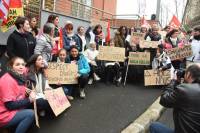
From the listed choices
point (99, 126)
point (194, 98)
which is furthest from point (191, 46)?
point (194, 98)

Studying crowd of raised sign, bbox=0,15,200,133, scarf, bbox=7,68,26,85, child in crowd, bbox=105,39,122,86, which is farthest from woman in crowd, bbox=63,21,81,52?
scarf, bbox=7,68,26,85

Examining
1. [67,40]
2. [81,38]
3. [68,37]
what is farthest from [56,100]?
[81,38]

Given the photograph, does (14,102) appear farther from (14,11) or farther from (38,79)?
(14,11)

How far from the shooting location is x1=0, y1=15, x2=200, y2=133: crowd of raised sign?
624 cm

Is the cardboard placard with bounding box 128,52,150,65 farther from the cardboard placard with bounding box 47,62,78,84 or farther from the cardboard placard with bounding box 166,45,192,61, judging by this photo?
the cardboard placard with bounding box 47,62,78,84

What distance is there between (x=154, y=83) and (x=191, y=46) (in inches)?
73.7

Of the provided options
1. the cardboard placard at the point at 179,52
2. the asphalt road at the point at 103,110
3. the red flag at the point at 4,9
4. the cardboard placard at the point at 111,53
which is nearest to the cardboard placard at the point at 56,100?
the asphalt road at the point at 103,110

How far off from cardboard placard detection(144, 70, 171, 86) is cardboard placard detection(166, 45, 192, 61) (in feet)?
1.69

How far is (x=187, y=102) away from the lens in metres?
5.02

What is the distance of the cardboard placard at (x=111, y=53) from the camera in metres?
11.4

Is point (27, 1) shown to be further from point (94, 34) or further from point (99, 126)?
point (99, 126)

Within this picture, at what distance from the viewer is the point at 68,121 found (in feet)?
25.3

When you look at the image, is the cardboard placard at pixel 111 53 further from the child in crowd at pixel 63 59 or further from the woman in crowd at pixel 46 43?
the woman in crowd at pixel 46 43

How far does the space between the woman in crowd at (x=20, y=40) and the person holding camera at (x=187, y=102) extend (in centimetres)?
382
